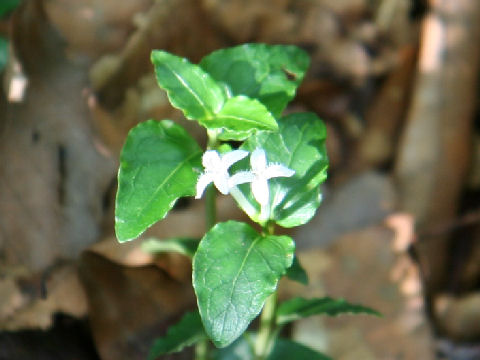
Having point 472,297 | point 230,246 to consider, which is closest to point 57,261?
point 230,246

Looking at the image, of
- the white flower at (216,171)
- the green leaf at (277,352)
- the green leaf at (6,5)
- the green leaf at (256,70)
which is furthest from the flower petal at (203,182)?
the green leaf at (6,5)

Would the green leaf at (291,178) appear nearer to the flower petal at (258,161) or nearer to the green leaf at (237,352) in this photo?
the flower petal at (258,161)

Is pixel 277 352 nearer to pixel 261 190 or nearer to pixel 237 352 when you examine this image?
pixel 237 352

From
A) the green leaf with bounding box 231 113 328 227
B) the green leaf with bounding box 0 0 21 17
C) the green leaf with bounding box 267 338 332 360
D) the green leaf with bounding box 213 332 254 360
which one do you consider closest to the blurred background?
the green leaf with bounding box 0 0 21 17

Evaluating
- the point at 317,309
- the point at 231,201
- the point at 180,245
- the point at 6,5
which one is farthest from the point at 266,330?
the point at 6,5

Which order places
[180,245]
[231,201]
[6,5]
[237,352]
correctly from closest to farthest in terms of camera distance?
[180,245], [237,352], [6,5], [231,201]

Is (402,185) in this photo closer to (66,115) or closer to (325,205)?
(325,205)
